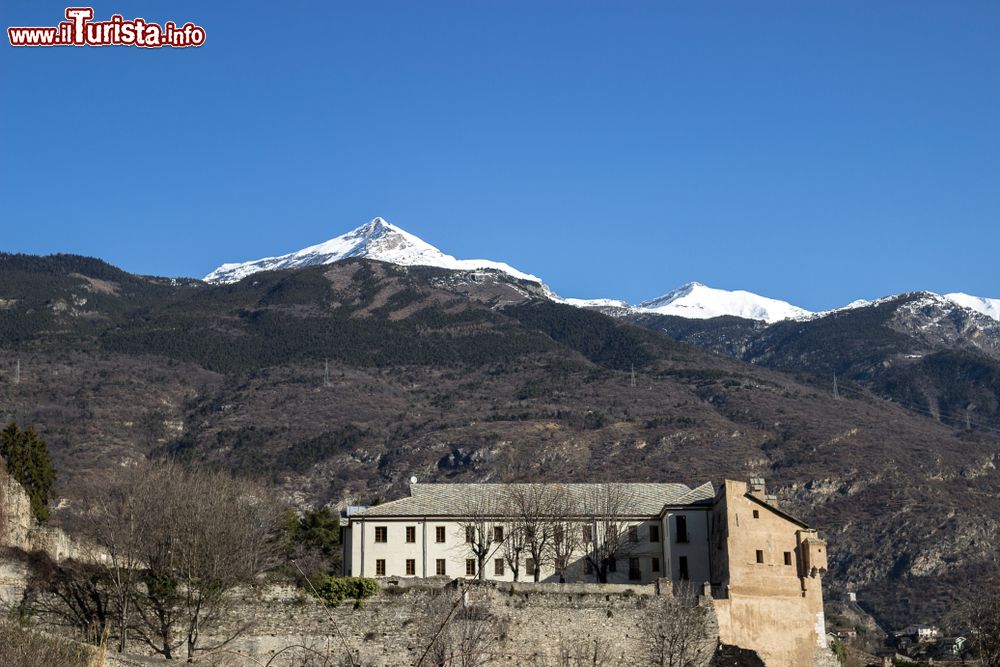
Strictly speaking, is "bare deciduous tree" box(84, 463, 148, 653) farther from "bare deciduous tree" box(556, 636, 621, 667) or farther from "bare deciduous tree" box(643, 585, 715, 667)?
"bare deciduous tree" box(643, 585, 715, 667)

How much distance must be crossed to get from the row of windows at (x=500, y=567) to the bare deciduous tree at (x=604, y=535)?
40 centimetres

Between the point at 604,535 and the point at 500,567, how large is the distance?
709cm

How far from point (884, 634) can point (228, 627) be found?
134 meters

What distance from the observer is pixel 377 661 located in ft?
250

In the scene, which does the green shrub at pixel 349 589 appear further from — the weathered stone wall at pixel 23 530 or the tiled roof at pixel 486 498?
the tiled roof at pixel 486 498

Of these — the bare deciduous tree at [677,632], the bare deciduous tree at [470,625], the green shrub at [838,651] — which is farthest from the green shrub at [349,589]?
the green shrub at [838,651]

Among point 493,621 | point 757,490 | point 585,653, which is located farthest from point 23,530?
point 757,490

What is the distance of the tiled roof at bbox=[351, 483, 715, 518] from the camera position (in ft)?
321

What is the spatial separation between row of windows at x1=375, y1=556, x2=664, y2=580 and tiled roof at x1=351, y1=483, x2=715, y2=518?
10.6 feet

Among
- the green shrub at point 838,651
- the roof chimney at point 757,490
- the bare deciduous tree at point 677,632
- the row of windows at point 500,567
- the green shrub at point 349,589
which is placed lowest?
the green shrub at point 838,651

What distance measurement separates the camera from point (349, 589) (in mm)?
78062

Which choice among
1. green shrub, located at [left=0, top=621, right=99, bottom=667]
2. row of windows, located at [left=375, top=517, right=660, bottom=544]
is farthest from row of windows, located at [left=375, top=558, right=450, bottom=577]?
green shrub, located at [left=0, top=621, right=99, bottom=667]

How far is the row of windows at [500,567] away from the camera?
94.2 metres

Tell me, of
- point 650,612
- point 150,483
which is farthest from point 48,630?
point 650,612
